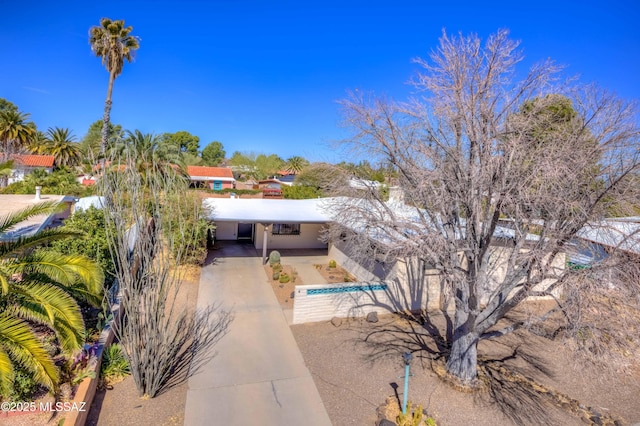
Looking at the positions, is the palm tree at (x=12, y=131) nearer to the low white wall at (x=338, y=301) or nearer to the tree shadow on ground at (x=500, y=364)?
the low white wall at (x=338, y=301)

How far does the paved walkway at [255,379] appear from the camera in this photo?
6.21 m

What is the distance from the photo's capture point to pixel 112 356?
706cm

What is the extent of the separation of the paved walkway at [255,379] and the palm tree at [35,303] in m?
2.47

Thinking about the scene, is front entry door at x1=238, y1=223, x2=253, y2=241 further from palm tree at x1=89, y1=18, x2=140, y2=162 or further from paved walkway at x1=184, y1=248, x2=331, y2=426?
palm tree at x1=89, y1=18, x2=140, y2=162

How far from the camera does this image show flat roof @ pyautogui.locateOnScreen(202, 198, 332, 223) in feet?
50.1

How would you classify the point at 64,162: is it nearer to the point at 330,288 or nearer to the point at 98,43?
the point at 98,43

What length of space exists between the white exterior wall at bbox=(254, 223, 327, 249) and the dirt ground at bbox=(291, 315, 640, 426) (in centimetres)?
924

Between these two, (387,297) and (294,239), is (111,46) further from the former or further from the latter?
(387,297)


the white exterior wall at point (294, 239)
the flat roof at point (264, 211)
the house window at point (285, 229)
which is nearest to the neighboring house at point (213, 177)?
the flat roof at point (264, 211)

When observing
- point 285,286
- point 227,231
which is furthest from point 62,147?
point 285,286

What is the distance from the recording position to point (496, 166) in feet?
20.8

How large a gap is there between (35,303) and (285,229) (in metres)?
13.5

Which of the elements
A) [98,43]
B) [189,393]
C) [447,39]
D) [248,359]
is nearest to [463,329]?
[248,359]

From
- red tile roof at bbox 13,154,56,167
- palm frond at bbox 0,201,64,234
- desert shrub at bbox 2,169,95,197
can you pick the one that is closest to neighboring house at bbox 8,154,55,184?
red tile roof at bbox 13,154,56,167
